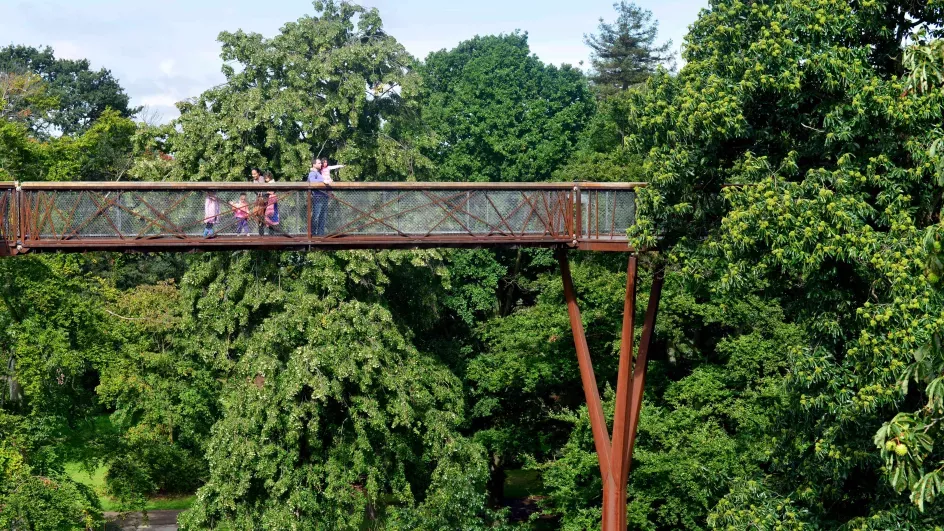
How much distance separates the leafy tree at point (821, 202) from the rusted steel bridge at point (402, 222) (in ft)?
6.03

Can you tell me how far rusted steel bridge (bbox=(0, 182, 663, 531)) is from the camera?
16.4 metres

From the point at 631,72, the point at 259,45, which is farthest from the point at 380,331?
the point at 631,72

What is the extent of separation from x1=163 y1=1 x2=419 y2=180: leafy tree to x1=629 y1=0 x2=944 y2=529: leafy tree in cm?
907

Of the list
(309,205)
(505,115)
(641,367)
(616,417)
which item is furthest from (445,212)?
(505,115)

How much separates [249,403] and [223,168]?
4715mm

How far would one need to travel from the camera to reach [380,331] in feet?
72.7

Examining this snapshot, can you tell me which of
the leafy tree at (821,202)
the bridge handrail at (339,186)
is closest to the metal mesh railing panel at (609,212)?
the bridge handrail at (339,186)

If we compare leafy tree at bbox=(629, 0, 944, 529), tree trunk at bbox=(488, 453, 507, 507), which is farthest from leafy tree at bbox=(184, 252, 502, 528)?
leafy tree at bbox=(629, 0, 944, 529)

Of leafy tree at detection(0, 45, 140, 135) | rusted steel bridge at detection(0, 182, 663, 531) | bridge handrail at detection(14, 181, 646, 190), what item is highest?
leafy tree at detection(0, 45, 140, 135)

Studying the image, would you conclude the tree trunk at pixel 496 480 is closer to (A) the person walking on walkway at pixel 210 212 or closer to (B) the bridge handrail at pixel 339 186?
(B) the bridge handrail at pixel 339 186

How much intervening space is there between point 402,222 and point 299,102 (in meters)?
6.07

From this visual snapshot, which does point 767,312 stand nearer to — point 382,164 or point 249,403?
point 382,164

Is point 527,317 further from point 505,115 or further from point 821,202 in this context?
point 821,202

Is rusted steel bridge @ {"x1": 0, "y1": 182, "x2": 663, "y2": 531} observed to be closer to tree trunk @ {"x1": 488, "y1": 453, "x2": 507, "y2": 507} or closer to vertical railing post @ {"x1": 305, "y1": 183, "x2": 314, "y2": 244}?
vertical railing post @ {"x1": 305, "y1": 183, "x2": 314, "y2": 244}
